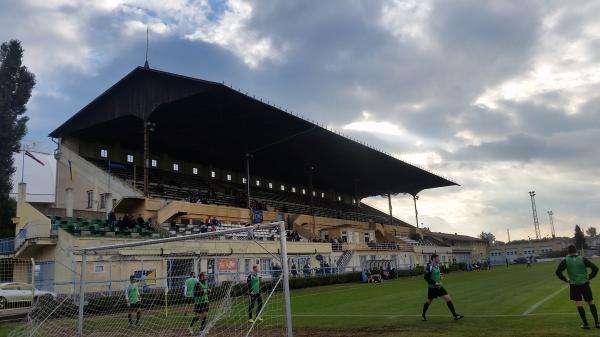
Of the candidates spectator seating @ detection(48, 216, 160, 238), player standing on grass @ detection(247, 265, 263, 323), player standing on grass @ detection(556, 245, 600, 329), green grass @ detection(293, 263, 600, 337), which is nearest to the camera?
player standing on grass @ detection(556, 245, 600, 329)

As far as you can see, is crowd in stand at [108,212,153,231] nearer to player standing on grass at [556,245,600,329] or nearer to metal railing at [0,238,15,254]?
metal railing at [0,238,15,254]

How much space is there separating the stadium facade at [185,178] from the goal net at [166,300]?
52cm

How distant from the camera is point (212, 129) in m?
50.2

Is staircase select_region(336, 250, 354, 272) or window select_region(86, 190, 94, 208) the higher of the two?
window select_region(86, 190, 94, 208)

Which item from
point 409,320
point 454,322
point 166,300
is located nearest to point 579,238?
point 166,300

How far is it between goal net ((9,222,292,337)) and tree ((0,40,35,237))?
91.5ft

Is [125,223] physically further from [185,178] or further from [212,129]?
[185,178]

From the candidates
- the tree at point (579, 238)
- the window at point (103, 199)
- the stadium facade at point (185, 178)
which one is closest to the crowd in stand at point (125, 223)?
the stadium facade at point (185, 178)

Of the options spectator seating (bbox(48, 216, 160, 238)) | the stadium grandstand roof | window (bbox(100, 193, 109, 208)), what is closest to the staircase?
the stadium grandstand roof

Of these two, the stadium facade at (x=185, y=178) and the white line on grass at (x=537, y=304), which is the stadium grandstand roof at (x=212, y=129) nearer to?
the stadium facade at (x=185, y=178)

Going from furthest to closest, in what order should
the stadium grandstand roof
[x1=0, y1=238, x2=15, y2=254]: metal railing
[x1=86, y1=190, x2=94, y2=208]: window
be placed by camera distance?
[x1=86, y1=190, x2=94, y2=208]: window < the stadium grandstand roof < [x1=0, y1=238, x2=15, y2=254]: metal railing

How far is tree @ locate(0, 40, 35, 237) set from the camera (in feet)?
172

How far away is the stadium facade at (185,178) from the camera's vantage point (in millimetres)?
33125

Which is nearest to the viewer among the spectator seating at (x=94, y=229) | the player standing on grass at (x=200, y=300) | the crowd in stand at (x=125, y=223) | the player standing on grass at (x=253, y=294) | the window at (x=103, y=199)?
the player standing on grass at (x=200, y=300)
